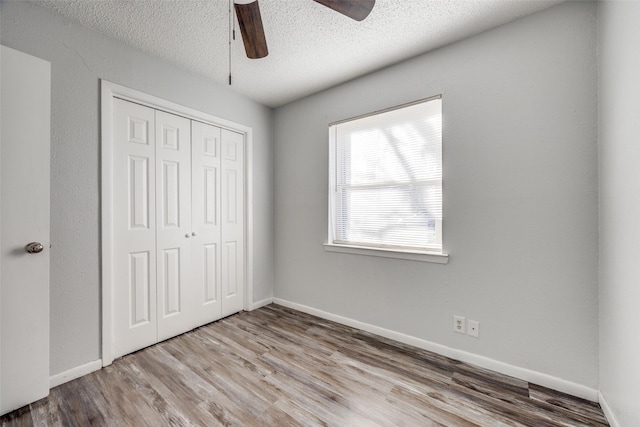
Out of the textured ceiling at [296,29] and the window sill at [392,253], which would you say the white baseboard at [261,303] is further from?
the textured ceiling at [296,29]

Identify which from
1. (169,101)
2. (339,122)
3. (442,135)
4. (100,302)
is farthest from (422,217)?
(100,302)

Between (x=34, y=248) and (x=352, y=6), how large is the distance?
86.7 inches

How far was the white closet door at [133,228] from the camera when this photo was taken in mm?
2082

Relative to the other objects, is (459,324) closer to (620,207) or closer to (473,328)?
(473,328)

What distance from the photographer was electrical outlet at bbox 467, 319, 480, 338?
197 cm

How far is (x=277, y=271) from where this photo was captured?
334 cm

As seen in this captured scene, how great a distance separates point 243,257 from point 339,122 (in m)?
1.83

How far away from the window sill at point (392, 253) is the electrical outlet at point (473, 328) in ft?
1.53

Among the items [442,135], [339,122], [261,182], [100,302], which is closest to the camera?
[100,302]

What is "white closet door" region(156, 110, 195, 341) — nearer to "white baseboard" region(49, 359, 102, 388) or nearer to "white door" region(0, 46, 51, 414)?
"white baseboard" region(49, 359, 102, 388)

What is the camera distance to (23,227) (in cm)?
157

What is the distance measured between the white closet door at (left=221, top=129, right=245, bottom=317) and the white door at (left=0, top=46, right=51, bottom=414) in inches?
54.3

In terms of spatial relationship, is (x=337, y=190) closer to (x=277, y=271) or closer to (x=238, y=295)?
(x=277, y=271)

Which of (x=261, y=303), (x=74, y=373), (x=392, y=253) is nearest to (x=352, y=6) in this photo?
(x=392, y=253)
